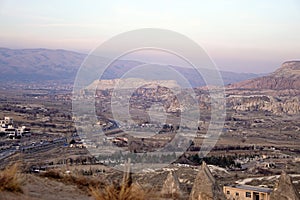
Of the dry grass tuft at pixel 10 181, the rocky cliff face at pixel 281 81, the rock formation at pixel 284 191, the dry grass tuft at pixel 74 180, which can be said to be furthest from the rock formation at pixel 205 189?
the rocky cliff face at pixel 281 81

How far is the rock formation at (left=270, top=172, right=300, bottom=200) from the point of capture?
424 inches

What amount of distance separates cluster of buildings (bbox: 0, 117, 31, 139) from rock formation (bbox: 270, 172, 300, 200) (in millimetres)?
47269

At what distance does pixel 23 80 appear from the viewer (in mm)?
195125

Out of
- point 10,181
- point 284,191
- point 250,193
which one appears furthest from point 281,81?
point 10,181

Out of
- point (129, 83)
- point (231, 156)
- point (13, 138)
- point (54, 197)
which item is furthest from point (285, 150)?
point (54, 197)

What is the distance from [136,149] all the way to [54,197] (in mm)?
41492

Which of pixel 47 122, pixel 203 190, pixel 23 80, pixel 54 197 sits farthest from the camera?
pixel 23 80

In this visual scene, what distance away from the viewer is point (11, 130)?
5897 centimetres

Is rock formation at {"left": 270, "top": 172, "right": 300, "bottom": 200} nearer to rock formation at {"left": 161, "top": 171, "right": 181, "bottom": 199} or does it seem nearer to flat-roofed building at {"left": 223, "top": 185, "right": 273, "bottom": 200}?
rock formation at {"left": 161, "top": 171, "right": 181, "bottom": 199}

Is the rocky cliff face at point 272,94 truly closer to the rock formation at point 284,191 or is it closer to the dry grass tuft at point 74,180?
the rock formation at point 284,191

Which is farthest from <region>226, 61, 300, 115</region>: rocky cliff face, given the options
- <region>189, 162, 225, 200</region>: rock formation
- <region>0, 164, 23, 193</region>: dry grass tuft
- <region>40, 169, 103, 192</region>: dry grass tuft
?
<region>0, 164, 23, 193</region>: dry grass tuft

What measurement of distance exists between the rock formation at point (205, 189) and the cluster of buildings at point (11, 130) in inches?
1858

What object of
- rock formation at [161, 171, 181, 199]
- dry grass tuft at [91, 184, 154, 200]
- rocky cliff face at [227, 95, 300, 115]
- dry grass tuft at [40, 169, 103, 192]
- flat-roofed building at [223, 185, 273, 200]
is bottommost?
rocky cliff face at [227, 95, 300, 115]

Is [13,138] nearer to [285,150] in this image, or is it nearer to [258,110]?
[285,150]
